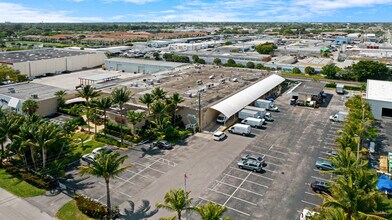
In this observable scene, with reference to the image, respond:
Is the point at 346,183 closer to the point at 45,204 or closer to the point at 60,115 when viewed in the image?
the point at 45,204

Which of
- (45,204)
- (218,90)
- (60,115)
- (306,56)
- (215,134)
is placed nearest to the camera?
(45,204)

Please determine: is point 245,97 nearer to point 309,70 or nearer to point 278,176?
point 278,176

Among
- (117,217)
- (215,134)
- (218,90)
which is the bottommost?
(117,217)

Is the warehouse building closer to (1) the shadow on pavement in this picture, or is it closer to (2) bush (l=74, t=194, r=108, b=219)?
(1) the shadow on pavement

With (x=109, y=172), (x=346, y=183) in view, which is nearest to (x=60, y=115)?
(x=109, y=172)

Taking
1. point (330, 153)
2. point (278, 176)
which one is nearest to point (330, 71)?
point (330, 153)

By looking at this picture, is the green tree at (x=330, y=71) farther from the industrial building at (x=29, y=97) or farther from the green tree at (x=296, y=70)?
the industrial building at (x=29, y=97)

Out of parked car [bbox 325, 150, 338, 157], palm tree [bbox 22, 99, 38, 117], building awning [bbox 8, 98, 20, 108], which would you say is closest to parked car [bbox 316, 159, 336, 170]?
parked car [bbox 325, 150, 338, 157]
